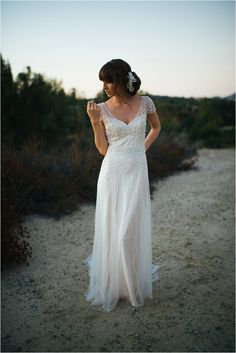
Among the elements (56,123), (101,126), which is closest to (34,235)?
(101,126)

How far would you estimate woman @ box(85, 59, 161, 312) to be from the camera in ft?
10.3

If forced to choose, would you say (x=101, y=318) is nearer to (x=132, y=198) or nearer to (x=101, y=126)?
(x=132, y=198)

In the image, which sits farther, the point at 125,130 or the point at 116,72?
the point at 125,130

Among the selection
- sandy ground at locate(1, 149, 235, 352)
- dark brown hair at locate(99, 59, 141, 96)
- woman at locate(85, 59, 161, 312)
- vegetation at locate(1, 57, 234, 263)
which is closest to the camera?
sandy ground at locate(1, 149, 235, 352)

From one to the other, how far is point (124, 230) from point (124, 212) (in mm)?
179

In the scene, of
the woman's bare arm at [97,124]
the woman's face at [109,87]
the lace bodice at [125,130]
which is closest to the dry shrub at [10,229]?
the woman's bare arm at [97,124]

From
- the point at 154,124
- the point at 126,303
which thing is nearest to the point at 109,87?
the point at 154,124

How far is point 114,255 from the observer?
3297 mm

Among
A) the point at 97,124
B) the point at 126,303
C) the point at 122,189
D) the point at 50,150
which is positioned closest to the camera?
the point at 97,124

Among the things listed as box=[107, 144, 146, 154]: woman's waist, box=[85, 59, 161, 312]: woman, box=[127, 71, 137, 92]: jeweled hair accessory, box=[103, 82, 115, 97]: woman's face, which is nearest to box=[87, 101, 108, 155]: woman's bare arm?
box=[85, 59, 161, 312]: woman

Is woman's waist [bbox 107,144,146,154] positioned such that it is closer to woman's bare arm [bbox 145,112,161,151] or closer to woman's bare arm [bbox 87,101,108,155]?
woman's bare arm [bbox 87,101,108,155]

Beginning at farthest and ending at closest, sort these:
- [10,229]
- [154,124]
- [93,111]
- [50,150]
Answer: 1. [50,150]
2. [10,229]
3. [154,124]
4. [93,111]

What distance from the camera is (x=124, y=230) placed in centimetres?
316

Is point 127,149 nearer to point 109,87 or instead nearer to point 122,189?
point 122,189
